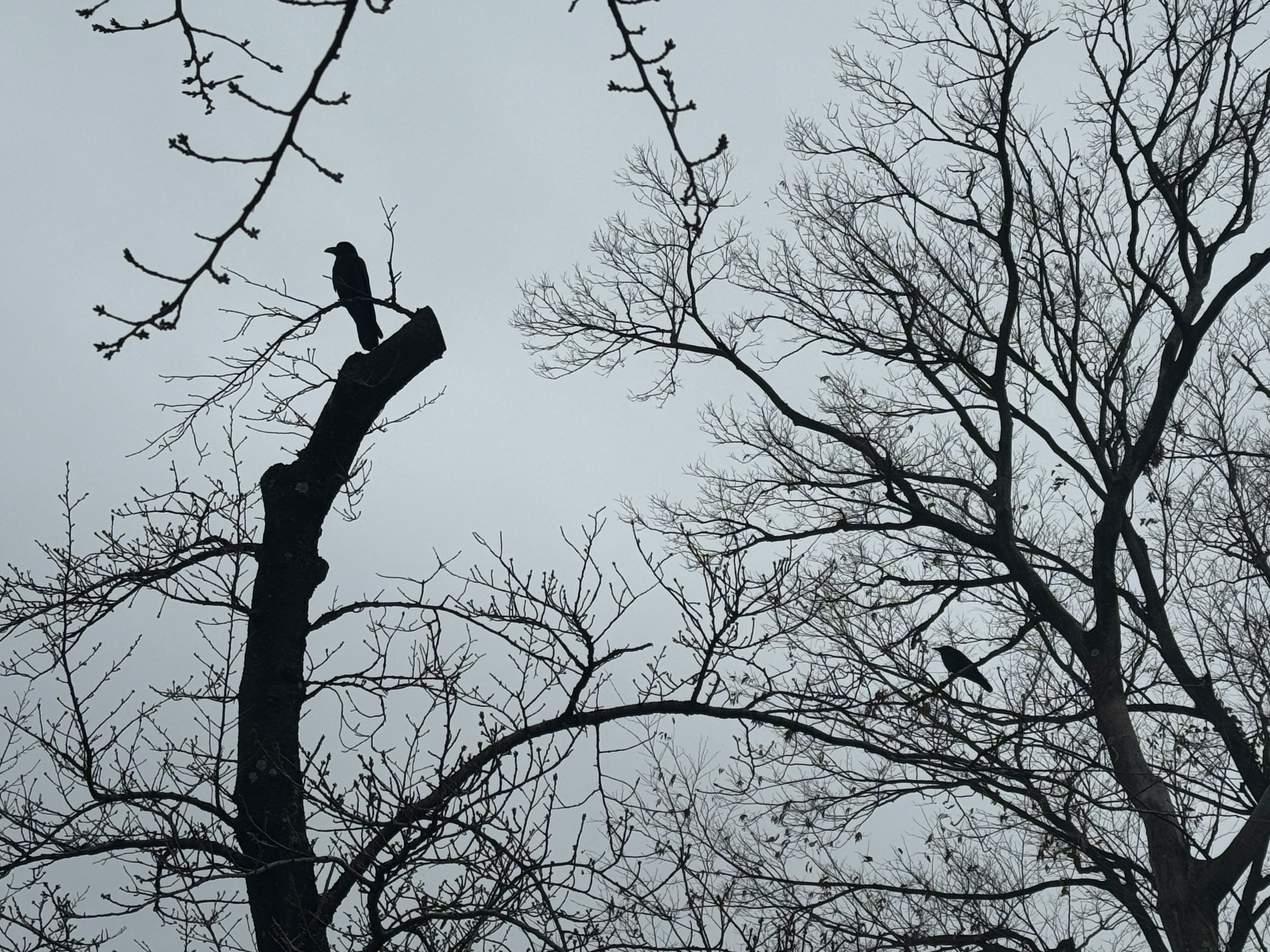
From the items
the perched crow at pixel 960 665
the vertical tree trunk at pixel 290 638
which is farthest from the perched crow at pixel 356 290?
the perched crow at pixel 960 665

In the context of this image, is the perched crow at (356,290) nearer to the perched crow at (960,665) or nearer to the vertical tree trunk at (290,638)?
the vertical tree trunk at (290,638)

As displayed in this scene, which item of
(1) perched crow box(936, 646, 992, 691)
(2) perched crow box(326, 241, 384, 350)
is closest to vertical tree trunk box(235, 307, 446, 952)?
(2) perched crow box(326, 241, 384, 350)

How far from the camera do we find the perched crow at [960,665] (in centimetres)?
881

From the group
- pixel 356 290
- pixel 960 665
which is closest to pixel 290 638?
pixel 356 290

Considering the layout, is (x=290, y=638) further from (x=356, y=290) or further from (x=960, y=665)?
(x=960, y=665)

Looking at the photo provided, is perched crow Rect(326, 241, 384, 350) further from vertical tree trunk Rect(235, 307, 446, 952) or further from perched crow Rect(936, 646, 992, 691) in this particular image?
perched crow Rect(936, 646, 992, 691)

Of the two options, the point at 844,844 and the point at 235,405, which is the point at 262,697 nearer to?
the point at 235,405

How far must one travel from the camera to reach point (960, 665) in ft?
30.9

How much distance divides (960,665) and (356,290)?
6868 mm

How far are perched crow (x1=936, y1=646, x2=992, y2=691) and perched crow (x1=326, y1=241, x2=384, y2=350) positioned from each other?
Result: 228 inches

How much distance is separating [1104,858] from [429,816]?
5.04 metres

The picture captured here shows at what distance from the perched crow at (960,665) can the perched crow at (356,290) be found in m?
5.78

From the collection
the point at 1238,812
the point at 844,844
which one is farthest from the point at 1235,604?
→ the point at 844,844

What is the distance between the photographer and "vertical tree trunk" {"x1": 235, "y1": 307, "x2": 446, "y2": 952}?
13.4 feet
